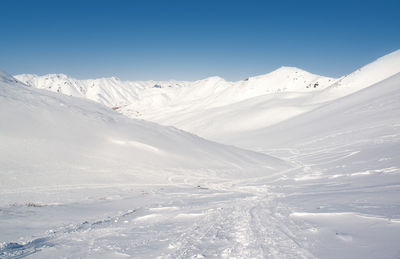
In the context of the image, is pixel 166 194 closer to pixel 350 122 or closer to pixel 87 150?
pixel 87 150

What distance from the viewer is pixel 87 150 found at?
15969 millimetres

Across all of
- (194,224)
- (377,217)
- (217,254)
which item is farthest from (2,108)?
(377,217)

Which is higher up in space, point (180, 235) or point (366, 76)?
point (366, 76)

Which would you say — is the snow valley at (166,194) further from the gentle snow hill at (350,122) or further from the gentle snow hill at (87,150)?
the gentle snow hill at (350,122)

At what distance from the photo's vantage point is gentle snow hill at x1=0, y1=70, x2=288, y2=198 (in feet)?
43.3

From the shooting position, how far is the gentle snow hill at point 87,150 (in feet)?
43.3

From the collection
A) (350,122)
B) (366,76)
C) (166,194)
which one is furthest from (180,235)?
(366,76)

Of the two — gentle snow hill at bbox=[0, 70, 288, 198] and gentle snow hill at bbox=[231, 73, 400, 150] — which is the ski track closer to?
gentle snow hill at bbox=[0, 70, 288, 198]

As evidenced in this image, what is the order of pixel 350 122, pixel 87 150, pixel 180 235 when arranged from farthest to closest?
pixel 350 122
pixel 87 150
pixel 180 235

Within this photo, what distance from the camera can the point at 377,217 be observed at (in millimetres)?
6988

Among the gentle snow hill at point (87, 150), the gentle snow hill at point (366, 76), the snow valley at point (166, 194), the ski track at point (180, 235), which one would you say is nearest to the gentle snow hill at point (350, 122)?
the snow valley at point (166, 194)

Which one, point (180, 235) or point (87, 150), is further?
point (87, 150)

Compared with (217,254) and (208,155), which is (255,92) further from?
(217,254)

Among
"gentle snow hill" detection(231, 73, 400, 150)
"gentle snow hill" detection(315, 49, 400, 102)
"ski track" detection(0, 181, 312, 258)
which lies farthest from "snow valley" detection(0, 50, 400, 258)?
"gentle snow hill" detection(315, 49, 400, 102)
